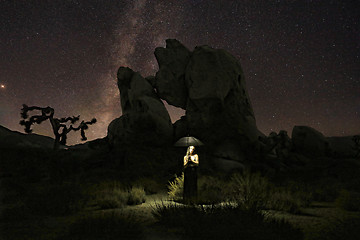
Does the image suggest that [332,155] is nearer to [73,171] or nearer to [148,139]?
[148,139]

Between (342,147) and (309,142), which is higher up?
(309,142)

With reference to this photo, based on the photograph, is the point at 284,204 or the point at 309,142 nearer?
the point at 284,204

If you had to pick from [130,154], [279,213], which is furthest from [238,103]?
[279,213]

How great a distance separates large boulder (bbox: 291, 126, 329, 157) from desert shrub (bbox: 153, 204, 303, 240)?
24.6m

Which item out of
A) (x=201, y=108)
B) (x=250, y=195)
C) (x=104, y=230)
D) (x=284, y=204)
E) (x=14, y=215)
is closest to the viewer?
(x=104, y=230)

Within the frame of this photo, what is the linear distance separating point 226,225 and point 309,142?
1034 inches

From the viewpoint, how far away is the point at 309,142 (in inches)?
1070

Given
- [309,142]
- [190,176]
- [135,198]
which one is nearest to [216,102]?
[309,142]

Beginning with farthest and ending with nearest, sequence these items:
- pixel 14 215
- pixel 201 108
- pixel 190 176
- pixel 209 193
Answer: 1. pixel 201 108
2. pixel 209 193
3. pixel 190 176
4. pixel 14 215

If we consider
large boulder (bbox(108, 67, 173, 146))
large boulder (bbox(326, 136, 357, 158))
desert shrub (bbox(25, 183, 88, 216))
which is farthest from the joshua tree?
large boulder (bbox(326, 136, 357, 158))

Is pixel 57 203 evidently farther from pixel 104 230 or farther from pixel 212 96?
pixel 212 96

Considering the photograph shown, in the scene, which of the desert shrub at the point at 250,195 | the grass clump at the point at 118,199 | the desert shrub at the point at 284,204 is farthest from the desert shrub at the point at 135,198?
the desert shrub at the point at 284,204

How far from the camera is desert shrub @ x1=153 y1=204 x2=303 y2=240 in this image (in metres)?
4.53

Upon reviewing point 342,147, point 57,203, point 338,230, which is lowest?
point 338,230
